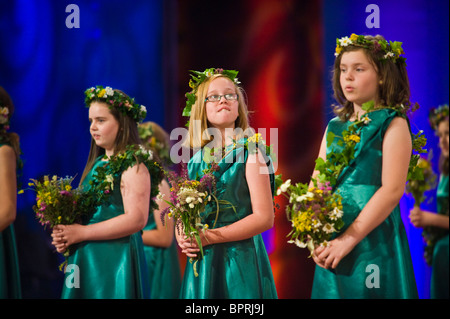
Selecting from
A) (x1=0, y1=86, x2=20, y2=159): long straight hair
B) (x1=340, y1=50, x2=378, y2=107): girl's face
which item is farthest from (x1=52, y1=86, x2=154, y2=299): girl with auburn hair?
(x1=340, y1=50, x2=378, y2=107): girl's face

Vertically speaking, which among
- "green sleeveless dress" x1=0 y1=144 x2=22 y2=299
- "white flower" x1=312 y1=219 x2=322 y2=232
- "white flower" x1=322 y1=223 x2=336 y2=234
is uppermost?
"white flower" x1=312 y1=219 x2=322 y2=232

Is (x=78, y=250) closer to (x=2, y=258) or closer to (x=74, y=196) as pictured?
(x=74, y=196)

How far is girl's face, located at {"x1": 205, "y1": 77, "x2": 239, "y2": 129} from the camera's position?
3.32 meters

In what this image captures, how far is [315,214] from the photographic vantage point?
294 centimetres

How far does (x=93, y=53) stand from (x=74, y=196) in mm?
2093

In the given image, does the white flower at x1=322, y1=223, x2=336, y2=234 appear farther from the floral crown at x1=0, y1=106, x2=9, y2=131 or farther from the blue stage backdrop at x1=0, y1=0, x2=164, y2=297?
the blue stage backdrop at x1=0, y1=0, x2=164, y2=297

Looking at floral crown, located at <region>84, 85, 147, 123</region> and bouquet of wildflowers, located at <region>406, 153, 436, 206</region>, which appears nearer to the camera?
floral crown, located at <region>84, 85, 147, 123</region>

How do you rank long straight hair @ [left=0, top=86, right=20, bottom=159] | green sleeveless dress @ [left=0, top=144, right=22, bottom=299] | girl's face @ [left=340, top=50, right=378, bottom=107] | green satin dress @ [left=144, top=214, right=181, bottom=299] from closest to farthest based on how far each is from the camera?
girl's face @ [left=340, top=50, right=378, bottom=107]
green sleeveless dress @ [left=0, top=144, right=22, bottom=299]
long straight hair @ [left=0, top=86, right=20, bottom=159]
green satin dress @ [left=144, top=214, right=181, bottom=299]

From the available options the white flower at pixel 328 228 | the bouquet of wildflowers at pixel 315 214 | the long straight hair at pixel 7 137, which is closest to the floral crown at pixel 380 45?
the bouquet of wildflowers at pixel 315 214

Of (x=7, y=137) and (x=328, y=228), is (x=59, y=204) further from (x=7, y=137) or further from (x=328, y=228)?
(x=328, y=228)

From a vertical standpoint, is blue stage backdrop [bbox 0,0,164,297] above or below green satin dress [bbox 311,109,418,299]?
above

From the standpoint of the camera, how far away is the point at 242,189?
3211 mm

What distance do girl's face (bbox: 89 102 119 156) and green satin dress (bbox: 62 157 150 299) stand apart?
0.35 m
